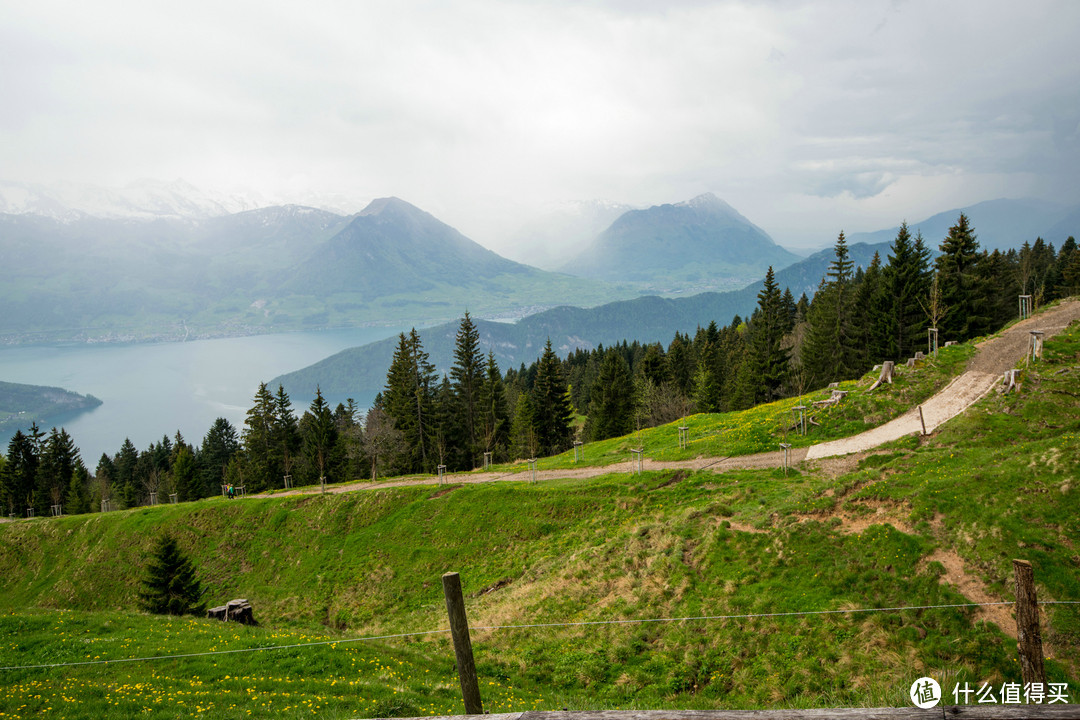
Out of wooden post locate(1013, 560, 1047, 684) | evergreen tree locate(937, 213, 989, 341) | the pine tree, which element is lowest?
the pine tree

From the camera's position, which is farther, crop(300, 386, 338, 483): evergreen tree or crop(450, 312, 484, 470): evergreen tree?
crop(300, 386, 338, 483): evergreen tree

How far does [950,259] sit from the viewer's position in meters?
50.5

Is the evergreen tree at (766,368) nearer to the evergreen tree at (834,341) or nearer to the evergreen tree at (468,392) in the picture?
the evergreen tree at (834,341)

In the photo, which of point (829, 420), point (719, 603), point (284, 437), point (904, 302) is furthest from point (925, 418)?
point (284, 437)

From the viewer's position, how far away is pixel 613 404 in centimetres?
6706

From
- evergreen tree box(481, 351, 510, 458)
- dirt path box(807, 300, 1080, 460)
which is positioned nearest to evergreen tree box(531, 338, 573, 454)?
evergreen tree box(481, 351, 510, 458)

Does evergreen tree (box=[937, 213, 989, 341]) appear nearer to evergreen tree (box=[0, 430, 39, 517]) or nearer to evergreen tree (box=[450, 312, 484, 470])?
evergreen tree (box=[450, 312, 484, 470])

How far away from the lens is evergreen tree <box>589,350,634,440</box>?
66.2 m

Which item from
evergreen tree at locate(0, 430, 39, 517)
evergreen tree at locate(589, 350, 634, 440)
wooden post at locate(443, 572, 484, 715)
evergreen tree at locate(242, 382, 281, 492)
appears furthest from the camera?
evergreen tree at locate(0, 430, 39, 517)

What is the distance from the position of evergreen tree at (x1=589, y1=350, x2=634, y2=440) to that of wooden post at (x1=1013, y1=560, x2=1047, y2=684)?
5953 cm

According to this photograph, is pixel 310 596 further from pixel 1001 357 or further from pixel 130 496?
pixel 130 496

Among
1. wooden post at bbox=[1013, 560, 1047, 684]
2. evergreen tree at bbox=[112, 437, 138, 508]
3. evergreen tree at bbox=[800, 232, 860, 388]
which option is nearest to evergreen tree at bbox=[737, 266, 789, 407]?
evergreen tree at bbox=[800, 232, 860, 388]
